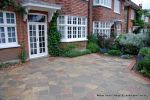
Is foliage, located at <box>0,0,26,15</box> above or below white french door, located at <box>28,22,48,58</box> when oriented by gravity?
above

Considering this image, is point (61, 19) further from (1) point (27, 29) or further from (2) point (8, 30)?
(2) point (8, 30)

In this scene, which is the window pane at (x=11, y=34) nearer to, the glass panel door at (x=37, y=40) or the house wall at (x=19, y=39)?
the house wall at (x=19, y=39)

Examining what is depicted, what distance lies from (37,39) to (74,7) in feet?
12.7

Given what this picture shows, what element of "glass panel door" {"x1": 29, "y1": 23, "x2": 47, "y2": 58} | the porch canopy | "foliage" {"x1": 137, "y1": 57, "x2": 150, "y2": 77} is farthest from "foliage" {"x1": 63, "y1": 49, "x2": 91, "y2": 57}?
"foliage" {"x1": 137, "y1": 57, "x2": 150, "y2": 77}

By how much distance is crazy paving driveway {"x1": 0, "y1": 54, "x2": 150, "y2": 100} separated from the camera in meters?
5.10

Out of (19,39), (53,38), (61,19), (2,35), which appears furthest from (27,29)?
(61,19)

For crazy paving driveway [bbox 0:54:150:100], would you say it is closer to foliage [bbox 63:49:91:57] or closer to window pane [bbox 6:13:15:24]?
window pane [bbox 6:13:15:24]

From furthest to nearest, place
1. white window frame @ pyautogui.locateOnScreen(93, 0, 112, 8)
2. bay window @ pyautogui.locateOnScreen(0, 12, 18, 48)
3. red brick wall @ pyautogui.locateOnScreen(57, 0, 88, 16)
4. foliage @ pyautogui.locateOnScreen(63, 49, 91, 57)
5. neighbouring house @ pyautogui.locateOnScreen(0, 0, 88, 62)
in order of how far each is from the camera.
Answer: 1. white window frame @ pyautogui.locateOnScreen(93, 0, 112, 8)
2. red brick wall @ pyautogui.locateOnScreen(57, 0, 88, 16)
3. foliage @ pyautogui.locateOnScreen(63, 49, 91, 57)
4. neighbouring house @ pyautogui.locateOnScreen(0, 0, 88, 62)
5. bay window @ pyautogui.locateOnScreen(0, 12, 18, 48)

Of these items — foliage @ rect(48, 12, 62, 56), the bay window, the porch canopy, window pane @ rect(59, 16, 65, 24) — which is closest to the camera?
the bay window

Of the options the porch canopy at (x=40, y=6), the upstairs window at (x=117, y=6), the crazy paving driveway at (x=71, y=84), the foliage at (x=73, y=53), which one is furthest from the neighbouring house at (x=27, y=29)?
the upstairs window at (x=117, y=6)

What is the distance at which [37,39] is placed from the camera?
10469 mm

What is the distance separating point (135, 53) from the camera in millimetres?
13047

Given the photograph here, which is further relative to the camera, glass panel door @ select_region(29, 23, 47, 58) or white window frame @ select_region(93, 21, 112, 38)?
white window frame @ select_region(93, 21, 112, 38)

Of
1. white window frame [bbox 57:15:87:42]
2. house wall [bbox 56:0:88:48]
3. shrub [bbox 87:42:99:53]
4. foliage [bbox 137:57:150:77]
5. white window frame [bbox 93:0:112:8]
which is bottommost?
foliage [bbox 137:57:150:77]
